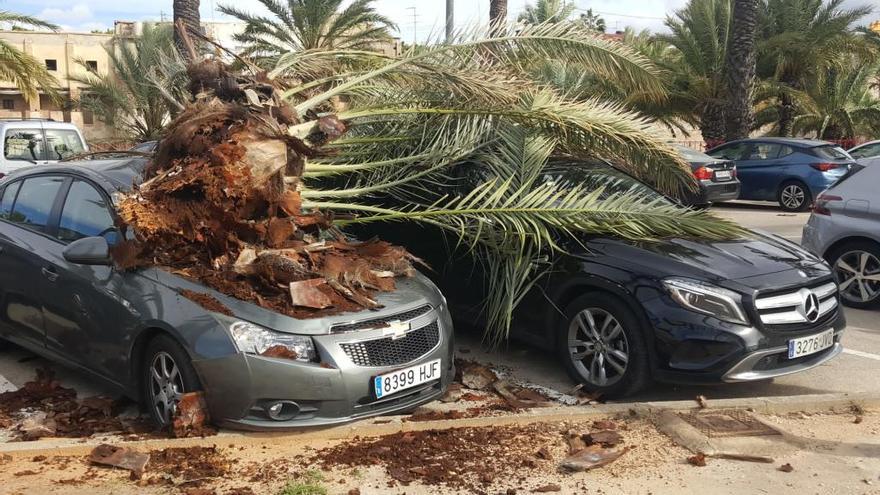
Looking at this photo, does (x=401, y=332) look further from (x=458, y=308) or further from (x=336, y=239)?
(x=458, y=308)

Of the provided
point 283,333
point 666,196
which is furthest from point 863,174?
point 283,333

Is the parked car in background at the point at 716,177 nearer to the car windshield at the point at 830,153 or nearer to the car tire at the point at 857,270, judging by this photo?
the car windshield at the point at 830,153

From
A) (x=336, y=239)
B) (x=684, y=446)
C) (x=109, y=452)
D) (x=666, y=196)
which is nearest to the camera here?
(x=109, y=452)

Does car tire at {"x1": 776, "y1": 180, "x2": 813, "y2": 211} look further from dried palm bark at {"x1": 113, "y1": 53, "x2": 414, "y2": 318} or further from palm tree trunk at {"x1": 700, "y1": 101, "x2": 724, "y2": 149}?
dried palm bark at {"x1": 113, "y1": 53, "x2": 414, "y2": 318}

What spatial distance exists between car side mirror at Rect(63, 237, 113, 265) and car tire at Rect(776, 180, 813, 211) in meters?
14.7

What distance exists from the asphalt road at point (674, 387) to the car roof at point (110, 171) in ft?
4.15

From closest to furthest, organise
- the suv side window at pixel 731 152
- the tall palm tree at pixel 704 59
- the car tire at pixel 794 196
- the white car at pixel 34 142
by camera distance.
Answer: the white car at pixel 34 142, the car tire at pixel 794 196, the suv side window at pixel 731 152, the tall palm tree at pixel 704 59

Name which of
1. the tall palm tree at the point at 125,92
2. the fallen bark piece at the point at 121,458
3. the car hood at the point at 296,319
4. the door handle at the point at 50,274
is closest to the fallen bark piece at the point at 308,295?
the car hood at the point at 296,319

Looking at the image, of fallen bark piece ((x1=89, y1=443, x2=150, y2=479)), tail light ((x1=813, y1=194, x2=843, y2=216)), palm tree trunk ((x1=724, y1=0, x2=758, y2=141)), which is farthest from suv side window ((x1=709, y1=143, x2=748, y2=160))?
fallen bark piece ((x1=89, y1=443, x2=150, y2=479))

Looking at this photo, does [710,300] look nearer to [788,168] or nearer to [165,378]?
[165,378]

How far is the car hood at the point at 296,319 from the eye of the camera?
4.39 m

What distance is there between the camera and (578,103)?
655cm

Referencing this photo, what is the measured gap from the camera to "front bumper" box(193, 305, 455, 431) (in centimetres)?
426

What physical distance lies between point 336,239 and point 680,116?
887 inches
